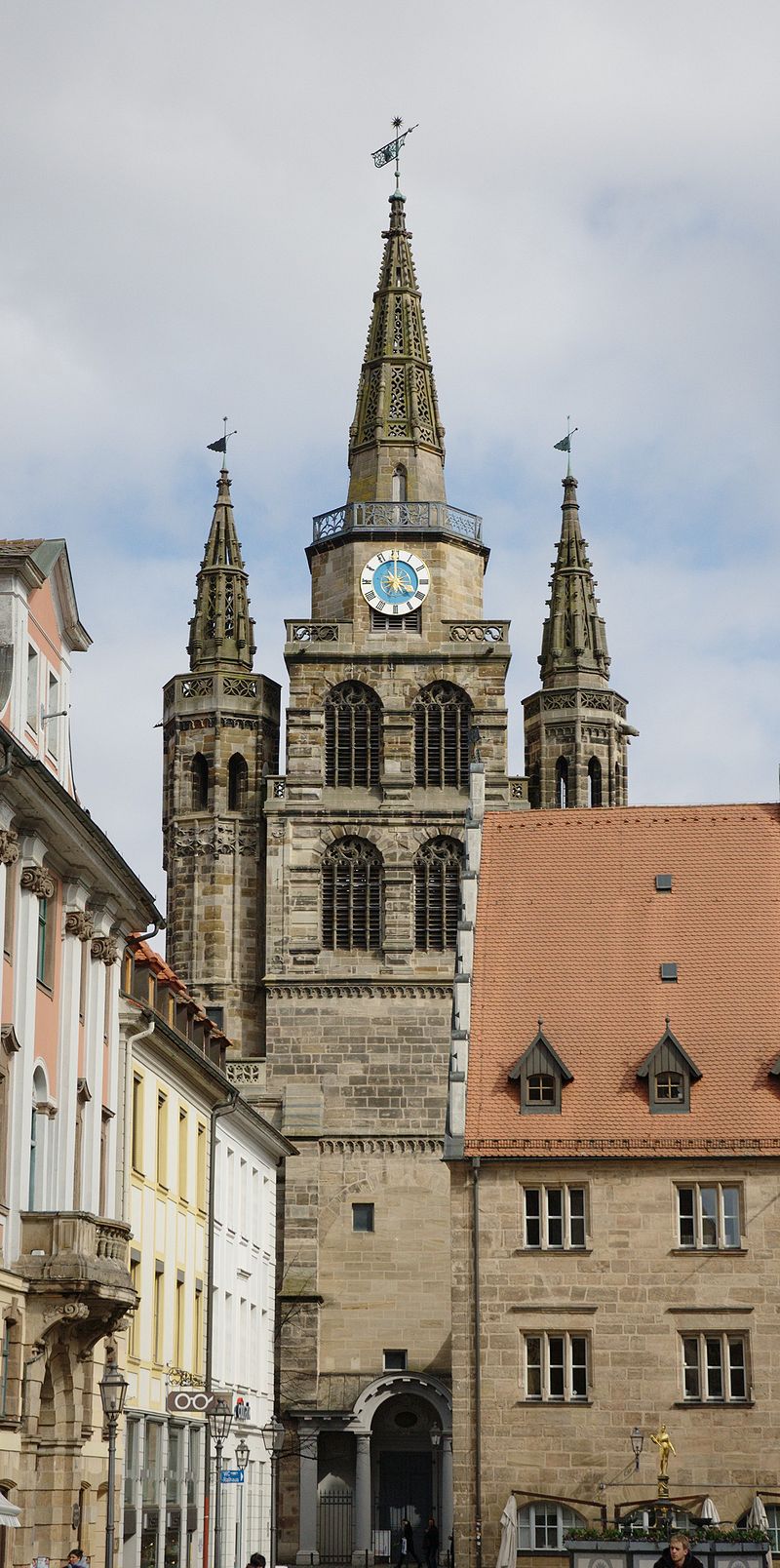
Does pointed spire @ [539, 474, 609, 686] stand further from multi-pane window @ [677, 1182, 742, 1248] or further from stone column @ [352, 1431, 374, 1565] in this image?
multi-pane window @ [677, 1182, 742, 1248]

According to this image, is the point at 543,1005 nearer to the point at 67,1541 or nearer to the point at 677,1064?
the point at 677,1064

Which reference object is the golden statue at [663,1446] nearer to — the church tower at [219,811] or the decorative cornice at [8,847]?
the decorative cornice at [8,847]

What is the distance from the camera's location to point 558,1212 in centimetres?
4434

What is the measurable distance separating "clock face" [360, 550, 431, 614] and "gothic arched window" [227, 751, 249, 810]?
600cm

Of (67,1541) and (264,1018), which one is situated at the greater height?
(264,1018)

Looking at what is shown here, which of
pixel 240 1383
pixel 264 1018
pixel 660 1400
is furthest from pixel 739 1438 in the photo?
pixel 264 1018

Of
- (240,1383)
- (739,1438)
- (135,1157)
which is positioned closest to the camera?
(135,1157)

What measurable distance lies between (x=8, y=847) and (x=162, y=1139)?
13175mm

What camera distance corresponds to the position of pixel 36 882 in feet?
96.4

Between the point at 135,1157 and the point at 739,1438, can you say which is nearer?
the point at 135,1157

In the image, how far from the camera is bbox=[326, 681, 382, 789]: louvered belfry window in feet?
228

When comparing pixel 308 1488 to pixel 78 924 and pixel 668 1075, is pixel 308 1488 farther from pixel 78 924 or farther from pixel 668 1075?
pixel 78 924

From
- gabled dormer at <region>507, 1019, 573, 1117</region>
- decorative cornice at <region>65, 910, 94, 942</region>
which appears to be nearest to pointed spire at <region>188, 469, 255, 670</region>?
gabled dormer at <region>507, 1019, 573, 1117</region>

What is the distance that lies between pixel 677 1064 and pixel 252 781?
27343 millimetres
